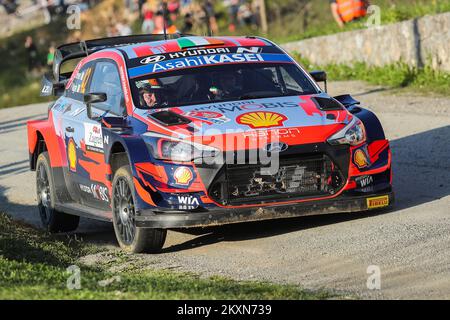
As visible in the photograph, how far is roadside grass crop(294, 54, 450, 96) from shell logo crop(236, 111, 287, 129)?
9.58m

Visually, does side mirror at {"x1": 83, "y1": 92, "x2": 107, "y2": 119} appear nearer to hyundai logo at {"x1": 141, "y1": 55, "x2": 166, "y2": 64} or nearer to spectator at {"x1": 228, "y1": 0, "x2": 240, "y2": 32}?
hyundai logo at {"x1": 141, "y1": 55, "x2": 166, "y2": 64}

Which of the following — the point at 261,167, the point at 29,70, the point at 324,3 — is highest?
the point at 261,167

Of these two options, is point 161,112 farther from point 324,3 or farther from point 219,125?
point 324,3

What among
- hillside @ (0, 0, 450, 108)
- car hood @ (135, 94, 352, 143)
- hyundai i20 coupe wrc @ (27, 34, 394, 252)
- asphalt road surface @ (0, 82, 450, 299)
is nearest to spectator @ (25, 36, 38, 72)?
hillside @ (0, 0, 450, 108)

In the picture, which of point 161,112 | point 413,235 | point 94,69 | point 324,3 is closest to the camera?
point 413,235

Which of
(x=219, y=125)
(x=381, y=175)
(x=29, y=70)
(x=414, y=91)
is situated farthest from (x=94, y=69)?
(x=29, y=70)

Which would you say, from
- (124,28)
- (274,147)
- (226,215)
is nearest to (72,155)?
(226,215)

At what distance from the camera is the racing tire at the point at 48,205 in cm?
1085

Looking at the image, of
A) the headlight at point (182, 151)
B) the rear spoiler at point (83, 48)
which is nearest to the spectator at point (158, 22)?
the rear spoiler at point (83, 48)

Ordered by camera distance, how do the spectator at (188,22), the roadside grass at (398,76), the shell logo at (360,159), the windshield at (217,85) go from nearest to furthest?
the shell logo at (360,159) < the windshield at (217,85) < the roadside grass at (398,76) < the spectator at (188,22)

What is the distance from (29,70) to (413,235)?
3516cm

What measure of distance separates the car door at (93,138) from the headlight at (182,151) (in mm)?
827

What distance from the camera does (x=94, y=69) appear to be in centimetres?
1059

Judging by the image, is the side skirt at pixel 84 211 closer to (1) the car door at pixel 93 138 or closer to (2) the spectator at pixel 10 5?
(1) the car door at pixel 93 138
